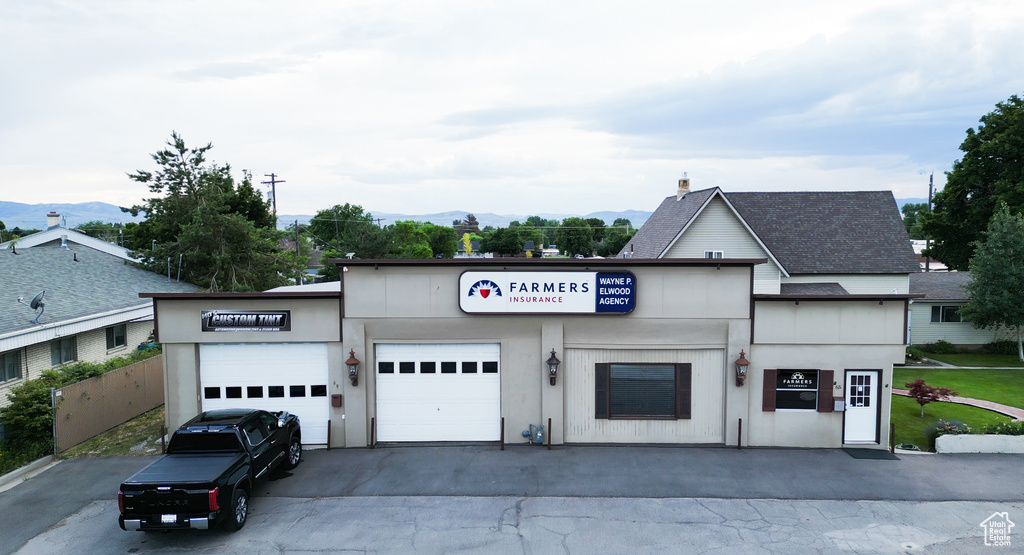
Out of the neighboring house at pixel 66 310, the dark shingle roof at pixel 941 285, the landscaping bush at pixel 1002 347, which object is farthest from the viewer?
the dark shingle roof at pixel 941 285

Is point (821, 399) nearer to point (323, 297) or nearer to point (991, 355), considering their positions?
point (323, 297)

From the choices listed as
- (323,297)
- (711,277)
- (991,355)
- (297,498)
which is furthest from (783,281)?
(297,498)

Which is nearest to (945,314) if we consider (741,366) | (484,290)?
(741,366)

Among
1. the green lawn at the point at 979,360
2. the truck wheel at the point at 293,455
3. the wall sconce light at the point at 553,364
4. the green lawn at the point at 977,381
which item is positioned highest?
the wall sconce light at the point at 553,364

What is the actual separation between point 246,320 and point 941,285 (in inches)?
1461

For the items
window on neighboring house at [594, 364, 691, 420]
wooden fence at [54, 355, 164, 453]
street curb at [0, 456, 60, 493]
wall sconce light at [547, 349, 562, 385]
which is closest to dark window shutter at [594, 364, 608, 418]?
window on neighboring house at [594, 364, 691, 420]

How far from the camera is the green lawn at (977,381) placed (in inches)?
873

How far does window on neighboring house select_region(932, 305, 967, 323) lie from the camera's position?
32219mm

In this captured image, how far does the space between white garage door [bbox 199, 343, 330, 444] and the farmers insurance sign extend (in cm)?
441

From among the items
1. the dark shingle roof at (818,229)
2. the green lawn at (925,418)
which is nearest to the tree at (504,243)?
the dark shingle roof at (818,229)

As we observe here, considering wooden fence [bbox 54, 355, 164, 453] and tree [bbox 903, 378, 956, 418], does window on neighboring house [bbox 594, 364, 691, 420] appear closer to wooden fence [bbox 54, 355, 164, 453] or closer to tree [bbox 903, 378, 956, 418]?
tree [bbox 903, 378, 956, 418]

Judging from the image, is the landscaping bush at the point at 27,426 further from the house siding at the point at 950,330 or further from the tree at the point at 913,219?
the tree at the point at 913,219

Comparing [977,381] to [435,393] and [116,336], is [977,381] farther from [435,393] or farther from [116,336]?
[116,336]

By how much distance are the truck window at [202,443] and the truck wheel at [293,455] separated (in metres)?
2.42
